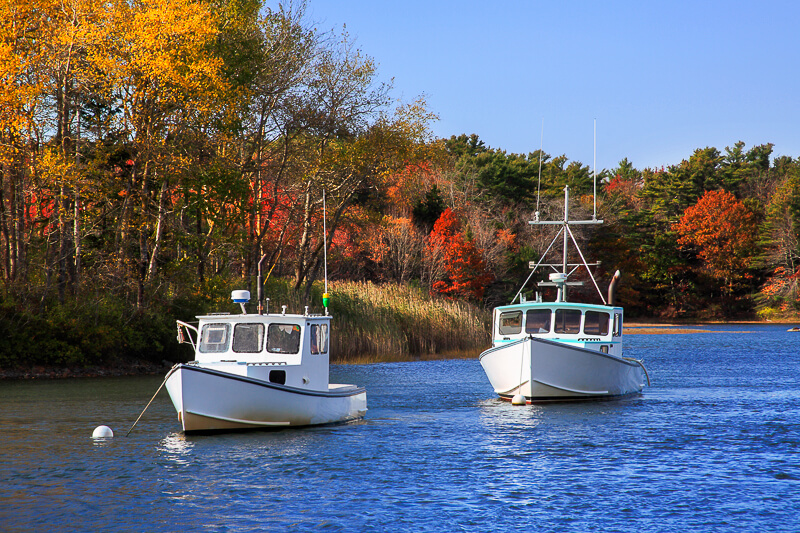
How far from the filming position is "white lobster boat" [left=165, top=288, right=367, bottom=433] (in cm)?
1808

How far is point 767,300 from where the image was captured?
8956cm

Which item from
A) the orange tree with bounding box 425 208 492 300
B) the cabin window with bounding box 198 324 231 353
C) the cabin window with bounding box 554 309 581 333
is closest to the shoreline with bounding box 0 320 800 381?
the cabin window with bounding box 554 309 581 333

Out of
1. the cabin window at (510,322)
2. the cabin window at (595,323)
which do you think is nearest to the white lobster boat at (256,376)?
the cabin window at (510,322)

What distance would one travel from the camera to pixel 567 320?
26359 millimetres

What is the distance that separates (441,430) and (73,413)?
941cm

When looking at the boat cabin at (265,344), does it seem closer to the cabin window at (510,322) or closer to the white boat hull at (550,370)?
the white boat hull at (550,370)

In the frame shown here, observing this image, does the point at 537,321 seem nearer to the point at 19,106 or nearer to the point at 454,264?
the point at 19,106

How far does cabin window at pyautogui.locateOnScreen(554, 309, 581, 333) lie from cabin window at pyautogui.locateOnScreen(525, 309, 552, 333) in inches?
11.3

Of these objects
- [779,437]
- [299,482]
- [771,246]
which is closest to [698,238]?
[771,246]

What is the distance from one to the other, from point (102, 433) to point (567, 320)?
45.1 feet

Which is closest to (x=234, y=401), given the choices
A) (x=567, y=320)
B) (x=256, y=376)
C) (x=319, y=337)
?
(x=256, y=376)

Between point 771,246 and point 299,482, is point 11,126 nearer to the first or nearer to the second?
point 299,482

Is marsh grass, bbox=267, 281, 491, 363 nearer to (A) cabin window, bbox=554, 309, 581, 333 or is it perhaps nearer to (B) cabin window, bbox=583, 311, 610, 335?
(A) cabin window, bbox=554, 309, 581, 333

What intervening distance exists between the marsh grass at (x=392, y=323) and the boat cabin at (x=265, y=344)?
17461mm
